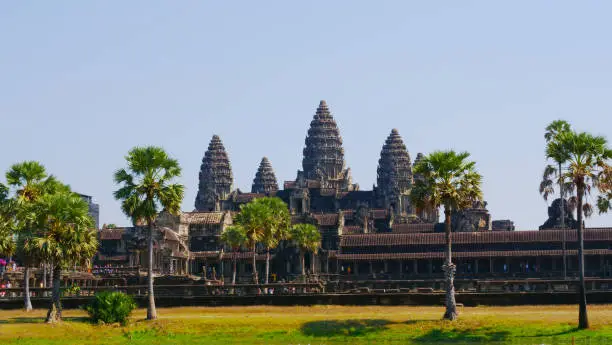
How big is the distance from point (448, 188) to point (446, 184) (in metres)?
0.37

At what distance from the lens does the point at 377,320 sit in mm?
70188

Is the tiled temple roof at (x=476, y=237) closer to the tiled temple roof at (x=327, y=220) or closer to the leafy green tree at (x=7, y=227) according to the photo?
the tiled temple roof at (x=327, y=220)

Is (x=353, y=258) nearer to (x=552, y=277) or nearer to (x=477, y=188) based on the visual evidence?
(x=552, y=277)

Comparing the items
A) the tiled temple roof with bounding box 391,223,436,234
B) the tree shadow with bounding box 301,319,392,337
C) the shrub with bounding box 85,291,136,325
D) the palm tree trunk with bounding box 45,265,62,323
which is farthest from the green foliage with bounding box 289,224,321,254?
the palm tree trunk with bounding box 45,265,62,323

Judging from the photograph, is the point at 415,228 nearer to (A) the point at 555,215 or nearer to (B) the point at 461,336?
(A) the point at 555,215

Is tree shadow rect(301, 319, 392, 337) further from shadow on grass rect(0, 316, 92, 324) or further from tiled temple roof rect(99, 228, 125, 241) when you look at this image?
tiled temple roof rect(99, 228, 125, 241)

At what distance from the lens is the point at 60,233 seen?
69.9m

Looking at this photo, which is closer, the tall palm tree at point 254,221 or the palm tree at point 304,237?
the tall palm tree at point 254,221

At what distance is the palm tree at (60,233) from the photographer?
69000 mm

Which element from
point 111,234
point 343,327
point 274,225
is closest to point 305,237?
point 274,225

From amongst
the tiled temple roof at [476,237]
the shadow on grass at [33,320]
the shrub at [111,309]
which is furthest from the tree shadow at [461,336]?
the tiled temple roof at [476,237]

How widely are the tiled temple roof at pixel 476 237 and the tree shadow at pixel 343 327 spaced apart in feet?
231

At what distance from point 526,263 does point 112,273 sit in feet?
172

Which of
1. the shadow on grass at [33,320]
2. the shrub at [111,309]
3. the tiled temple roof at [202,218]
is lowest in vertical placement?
the shadow on grass at [33,320]
